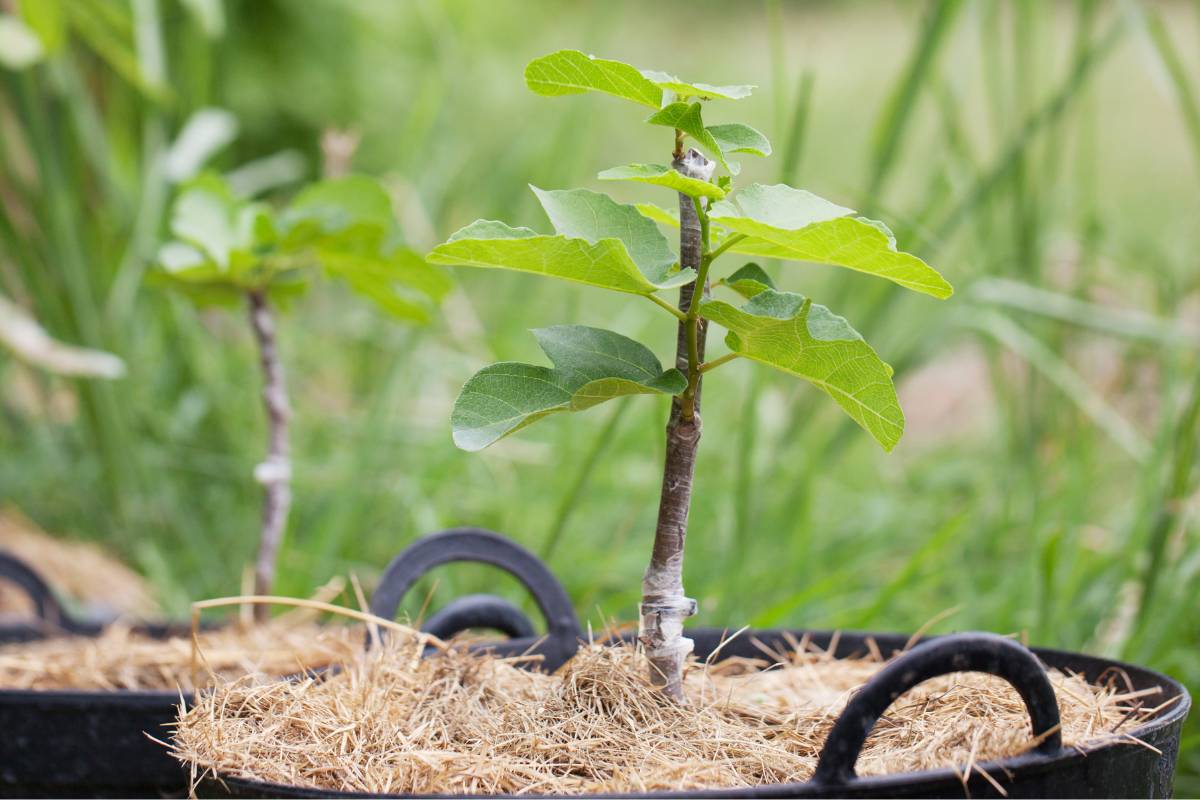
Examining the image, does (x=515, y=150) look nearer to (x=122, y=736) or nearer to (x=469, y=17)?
(x=469, y=17)

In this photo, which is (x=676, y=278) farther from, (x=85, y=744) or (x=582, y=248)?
(x=85, y=744)

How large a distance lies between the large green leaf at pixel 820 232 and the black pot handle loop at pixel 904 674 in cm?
11

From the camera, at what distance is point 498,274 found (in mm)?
1866

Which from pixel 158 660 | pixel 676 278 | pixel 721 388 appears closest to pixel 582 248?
pixel 676 278

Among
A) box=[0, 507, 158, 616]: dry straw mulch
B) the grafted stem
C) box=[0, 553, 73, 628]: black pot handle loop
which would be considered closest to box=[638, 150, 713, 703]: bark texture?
the grafted stem

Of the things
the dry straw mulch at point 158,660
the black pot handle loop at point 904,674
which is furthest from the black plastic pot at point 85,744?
the black pot handle loop at point 904,674

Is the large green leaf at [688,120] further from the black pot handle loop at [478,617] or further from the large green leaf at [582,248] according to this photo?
the black pot handle loop at [478,617]

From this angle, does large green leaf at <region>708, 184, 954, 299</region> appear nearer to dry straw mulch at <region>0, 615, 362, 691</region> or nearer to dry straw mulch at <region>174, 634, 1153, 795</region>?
dry straw mulch at <region>174, 634, 1153, 795</region>

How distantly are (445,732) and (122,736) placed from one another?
23cm

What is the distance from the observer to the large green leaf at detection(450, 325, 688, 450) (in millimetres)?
353

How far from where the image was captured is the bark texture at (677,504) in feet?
1.25

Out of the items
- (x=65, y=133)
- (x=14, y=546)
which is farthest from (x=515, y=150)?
(x=14, y=546)

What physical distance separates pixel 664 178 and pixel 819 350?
0.25ft

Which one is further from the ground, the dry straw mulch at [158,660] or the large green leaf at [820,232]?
the large green leaf at [820,232]
